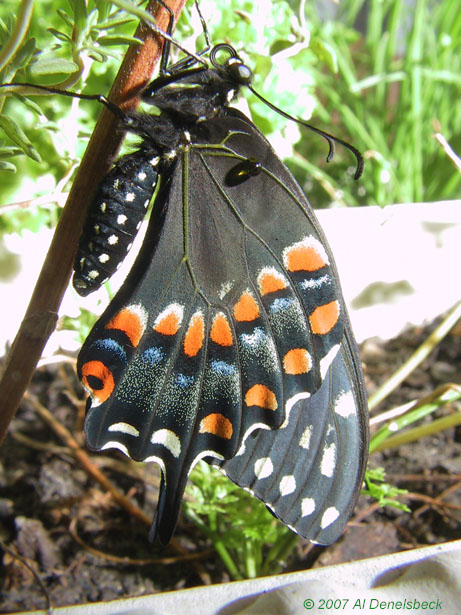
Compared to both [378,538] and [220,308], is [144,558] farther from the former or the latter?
[220,308]

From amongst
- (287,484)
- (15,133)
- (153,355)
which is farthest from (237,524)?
(15,133)

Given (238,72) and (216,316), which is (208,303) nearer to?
(216,316)

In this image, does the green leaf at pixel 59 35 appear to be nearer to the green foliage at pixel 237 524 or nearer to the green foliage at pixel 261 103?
the green foliage at pixel 261 103

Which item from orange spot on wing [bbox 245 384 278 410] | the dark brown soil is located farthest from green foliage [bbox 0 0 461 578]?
orange spot on wing [bbox 245 384 278 410]

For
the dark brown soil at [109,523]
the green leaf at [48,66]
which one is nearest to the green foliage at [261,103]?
the green leaf at [48,66]

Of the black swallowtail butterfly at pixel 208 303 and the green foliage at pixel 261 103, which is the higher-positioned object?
the green foliage at pixel 261 103

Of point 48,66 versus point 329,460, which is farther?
point 329,460

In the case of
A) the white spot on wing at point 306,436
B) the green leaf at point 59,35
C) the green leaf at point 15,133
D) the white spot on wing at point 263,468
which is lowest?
the white spot on wing at point 263,468

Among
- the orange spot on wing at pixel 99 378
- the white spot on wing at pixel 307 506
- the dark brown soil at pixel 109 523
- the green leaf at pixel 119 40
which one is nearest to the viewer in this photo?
the green leaf at pixel 119 40

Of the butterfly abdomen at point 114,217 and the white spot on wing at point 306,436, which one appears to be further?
the white spot on wing at point 306,436
